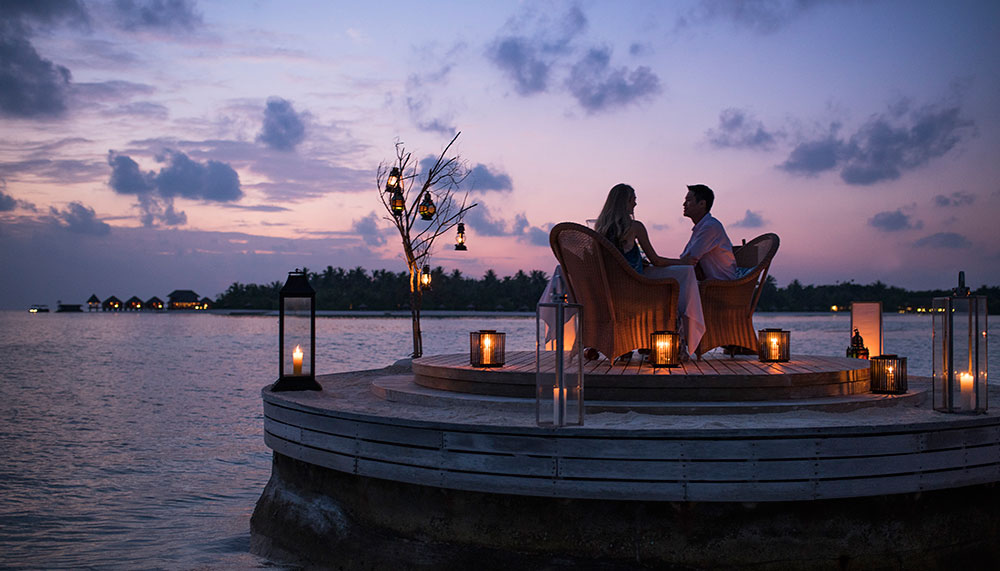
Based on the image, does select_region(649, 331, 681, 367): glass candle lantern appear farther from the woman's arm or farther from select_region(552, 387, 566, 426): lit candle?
select_region(552, 387, 566, 426): lit candle

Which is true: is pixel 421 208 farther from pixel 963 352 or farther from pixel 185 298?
pixel 185 298

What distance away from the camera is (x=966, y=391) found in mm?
4164

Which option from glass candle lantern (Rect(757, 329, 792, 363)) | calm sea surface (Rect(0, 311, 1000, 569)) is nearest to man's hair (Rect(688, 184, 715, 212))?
glass candle lantern (Rect(757, 329, 792, 363))

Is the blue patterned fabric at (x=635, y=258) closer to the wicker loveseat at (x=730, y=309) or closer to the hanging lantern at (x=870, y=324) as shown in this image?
the wicker loveseat at (x=730, y=309)

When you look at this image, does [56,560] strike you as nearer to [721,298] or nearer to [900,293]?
[721,298]

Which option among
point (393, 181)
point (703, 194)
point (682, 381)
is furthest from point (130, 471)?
point (703, 194)

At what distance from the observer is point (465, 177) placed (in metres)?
14.6

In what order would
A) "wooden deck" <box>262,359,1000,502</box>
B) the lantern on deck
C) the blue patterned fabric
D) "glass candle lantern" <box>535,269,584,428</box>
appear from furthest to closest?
the blue patterned fabric, the lantern on deck, "glass candle lantern" <box>535,269,584,428</box>, "wooden deck" <box>262,359,1000,502</box>

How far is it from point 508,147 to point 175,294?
108147 mm

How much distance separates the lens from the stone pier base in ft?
11.7

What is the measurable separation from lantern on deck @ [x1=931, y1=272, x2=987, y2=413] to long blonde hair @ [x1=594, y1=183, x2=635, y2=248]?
212cm

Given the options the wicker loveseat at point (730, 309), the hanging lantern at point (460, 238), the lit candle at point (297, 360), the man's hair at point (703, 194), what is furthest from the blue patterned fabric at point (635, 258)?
the hanging lantern at point (460, 238)

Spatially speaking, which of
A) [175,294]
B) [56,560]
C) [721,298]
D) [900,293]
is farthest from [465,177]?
[175,294]

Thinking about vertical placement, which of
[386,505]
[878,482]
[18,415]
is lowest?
[18,415]
